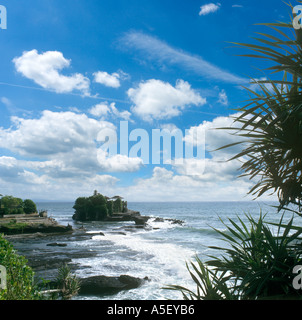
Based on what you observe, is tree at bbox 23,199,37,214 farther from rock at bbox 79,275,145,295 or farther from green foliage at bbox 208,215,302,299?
green foliage at bbox 208,215,302,299

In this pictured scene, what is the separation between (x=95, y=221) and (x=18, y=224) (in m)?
28.3

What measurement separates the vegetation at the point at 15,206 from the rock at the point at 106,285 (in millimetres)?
29033

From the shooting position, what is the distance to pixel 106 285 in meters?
12.1

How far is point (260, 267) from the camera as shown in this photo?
3361 millimetres

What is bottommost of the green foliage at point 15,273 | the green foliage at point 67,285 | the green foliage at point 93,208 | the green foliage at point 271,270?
the green foliage at point 93,208

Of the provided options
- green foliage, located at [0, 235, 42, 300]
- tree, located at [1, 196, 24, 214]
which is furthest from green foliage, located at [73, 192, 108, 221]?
green foliage, located at [0, 235, 42, 300]

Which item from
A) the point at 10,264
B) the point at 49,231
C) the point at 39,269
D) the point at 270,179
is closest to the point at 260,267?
the point at 270,179

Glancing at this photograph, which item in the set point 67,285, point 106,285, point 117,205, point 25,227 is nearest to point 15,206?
point 25,227

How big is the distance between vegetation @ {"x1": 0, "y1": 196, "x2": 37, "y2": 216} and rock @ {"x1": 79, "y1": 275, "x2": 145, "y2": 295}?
2903cm

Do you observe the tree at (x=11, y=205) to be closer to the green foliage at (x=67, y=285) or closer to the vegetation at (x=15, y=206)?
the vegetation at (x=15, y=206)

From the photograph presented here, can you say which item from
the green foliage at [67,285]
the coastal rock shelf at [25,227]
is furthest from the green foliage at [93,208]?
the green foliage at [67,285]

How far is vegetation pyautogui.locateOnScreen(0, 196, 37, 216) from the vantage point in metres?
36.2

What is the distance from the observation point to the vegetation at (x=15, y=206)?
36.2 metres

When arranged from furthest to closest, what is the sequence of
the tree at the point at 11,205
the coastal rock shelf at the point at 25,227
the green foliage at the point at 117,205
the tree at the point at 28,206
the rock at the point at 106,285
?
the green foliage at the point at 117,205
the tree at the point at 28,206
the tree at the point at 11,205
the coastal rock shelf at the point at 25,227
the rock at the point at 106,285
